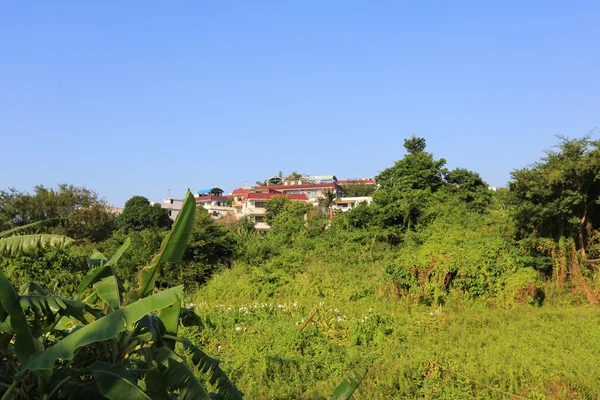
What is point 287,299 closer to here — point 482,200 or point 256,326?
point 256,326

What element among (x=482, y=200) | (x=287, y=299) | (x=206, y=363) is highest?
(x=482, y=200)

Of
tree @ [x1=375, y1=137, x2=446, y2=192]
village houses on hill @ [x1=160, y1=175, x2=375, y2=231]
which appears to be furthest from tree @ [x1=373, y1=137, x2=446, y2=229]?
village houses on hill @ [x1=160, y1=175, x2=375, y2=231]

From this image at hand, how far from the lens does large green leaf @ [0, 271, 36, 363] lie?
2.74 meters

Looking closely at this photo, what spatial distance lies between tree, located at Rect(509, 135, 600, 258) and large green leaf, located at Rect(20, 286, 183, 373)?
34.4 ft

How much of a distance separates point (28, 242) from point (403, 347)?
564cm

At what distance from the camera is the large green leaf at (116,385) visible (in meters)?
2.75

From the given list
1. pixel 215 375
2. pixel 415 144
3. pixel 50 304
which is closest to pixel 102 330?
pixel 50 304

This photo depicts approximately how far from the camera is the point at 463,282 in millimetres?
11555

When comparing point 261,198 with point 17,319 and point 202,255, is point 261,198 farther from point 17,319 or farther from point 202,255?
point 17,319


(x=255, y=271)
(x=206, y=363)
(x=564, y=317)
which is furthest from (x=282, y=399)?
→ (x=255, y=271)

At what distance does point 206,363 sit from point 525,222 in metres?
10.8

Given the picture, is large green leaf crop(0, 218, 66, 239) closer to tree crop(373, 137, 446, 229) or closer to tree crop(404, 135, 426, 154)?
tree crop(373, 137, 446, 229)

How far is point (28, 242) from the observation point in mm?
3918

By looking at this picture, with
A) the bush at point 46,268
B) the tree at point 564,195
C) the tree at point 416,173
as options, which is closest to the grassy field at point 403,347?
the tree at point 564,195
